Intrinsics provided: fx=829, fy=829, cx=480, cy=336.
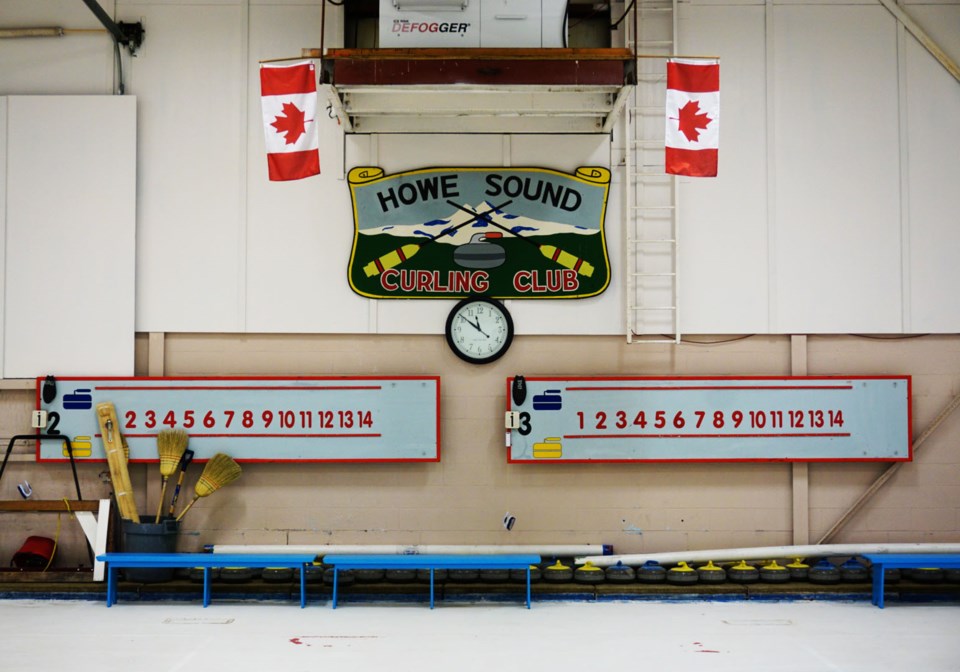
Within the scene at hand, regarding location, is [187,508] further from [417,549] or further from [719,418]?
[719,418]

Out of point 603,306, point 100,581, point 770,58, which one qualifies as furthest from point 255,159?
point 770,58

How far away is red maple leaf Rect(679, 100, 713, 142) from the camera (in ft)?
21.5

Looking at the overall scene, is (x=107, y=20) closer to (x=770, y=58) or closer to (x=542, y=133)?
(x=542, y=133)

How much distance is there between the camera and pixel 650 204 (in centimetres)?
777

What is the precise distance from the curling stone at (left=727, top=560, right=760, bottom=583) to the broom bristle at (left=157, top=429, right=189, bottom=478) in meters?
5.03

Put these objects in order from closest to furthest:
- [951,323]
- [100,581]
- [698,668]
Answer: [698,668], [100,581], [951,323]

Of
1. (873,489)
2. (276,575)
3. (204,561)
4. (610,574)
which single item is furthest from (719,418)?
(204,561)

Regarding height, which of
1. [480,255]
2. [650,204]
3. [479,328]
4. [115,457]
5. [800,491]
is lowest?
[800,491]

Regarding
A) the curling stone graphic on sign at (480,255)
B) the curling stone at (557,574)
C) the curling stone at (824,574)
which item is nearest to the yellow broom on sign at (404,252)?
the curling stone graphic on sign at (480,255)

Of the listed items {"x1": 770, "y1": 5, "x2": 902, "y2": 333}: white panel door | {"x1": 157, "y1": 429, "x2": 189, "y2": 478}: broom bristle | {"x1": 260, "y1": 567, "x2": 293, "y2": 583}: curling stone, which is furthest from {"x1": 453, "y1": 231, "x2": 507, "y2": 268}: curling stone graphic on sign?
{"x1": 260, "y1": 567, "x2": 293, "y2": 583}: curling stone

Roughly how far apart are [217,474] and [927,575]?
248 inches

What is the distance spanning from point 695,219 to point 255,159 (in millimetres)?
4144

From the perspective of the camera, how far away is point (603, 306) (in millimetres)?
7711

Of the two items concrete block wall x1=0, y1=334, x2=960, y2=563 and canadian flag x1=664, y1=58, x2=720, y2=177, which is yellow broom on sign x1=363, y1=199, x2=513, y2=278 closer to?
concrete block wall x1=0, y1=334, x2=960, y2=563
